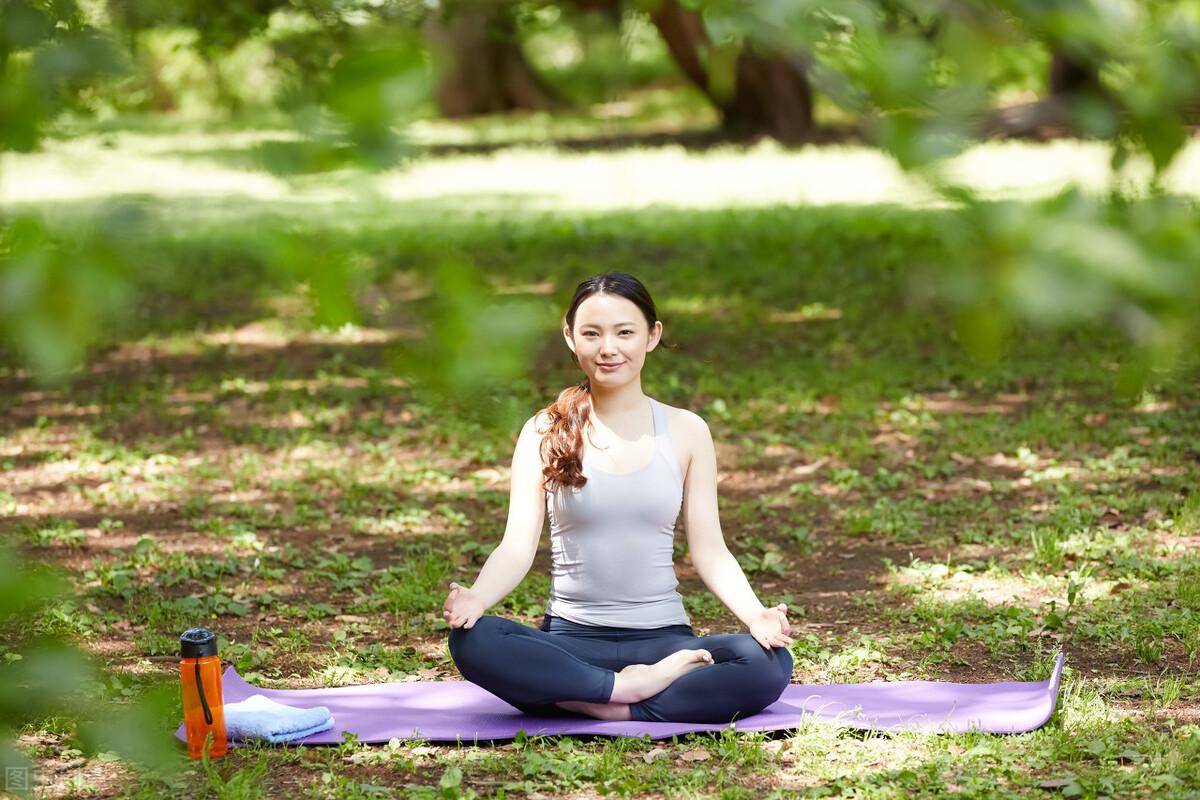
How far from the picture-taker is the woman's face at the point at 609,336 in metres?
3.81

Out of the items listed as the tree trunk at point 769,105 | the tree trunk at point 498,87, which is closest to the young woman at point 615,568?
the tree trunk at point 769,105

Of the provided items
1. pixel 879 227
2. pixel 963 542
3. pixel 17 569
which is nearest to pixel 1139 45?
pixel 17 569

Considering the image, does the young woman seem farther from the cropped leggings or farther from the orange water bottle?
the orange water bottle

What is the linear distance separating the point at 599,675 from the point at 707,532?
1.56 feet

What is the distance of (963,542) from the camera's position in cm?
553

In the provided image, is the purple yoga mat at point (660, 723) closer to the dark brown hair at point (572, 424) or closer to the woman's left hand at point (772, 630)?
the woman's left hand at point (772, 630)

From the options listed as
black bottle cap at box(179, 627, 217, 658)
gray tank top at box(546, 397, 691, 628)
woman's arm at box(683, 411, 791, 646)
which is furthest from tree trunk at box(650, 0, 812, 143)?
black bottle cap at box(179, 627, 217, 658)

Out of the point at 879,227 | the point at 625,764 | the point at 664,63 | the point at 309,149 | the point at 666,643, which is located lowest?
the point at 625,764

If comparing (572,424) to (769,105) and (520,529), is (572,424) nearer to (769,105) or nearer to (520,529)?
(520,529)

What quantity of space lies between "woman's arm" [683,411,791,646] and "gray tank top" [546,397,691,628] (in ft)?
0.16

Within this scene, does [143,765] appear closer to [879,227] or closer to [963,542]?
[963,542]

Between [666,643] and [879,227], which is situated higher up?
[879,227]

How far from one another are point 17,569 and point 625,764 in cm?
261

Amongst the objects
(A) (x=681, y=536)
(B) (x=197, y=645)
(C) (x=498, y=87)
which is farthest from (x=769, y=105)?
(B) (x=197, y=645)
